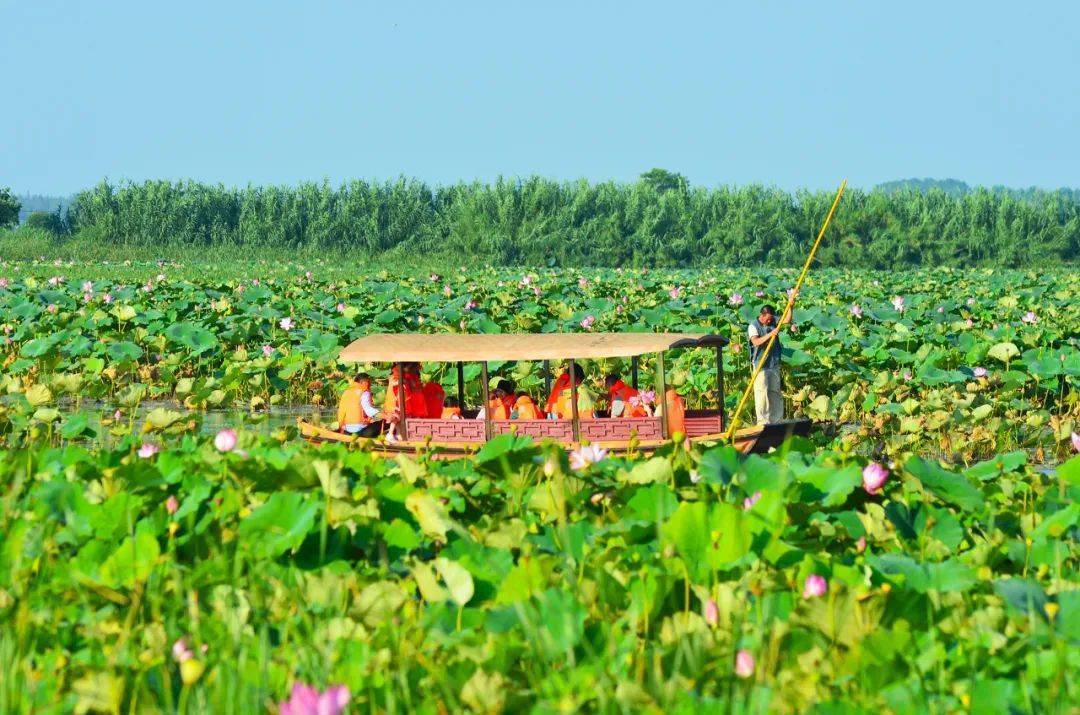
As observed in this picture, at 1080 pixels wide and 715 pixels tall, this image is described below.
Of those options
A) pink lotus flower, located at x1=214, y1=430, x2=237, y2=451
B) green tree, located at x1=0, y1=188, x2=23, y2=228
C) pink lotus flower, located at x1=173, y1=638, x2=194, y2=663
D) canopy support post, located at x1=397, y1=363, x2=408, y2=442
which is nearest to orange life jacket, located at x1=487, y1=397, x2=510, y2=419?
canopy support post, located at x1=397, y1=363, x2=408, y2=442

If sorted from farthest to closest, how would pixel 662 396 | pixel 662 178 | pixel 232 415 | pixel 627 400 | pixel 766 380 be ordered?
pixel 662 178 → pixel 232 415 → pixel 766 380 → pixel 627 400 → pixel 662 396

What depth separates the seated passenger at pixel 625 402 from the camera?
7629 millimetres

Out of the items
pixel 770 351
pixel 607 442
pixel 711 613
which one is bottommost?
pixel 607 442

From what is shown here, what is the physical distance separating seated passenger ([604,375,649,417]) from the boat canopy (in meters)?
0.45

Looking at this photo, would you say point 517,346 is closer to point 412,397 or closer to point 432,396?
point 412,397

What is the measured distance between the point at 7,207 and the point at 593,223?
23049mm

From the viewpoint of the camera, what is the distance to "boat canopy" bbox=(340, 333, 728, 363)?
710 cm

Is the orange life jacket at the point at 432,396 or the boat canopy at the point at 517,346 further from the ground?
the boat canopy at the point at 517,346

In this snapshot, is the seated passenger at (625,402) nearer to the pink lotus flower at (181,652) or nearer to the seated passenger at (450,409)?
the seated passenger at (450,409)

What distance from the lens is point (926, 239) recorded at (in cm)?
3944

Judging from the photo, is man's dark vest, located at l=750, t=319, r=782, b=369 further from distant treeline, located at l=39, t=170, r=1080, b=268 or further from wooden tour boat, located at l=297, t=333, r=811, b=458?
distant treeline, located at l=39, t=170, r=1080, b=268

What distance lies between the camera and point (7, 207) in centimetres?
4869

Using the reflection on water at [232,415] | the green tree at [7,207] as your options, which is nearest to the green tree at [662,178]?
the green tree at [7,207]

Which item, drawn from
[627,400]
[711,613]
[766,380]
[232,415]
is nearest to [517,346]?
[627,400]
